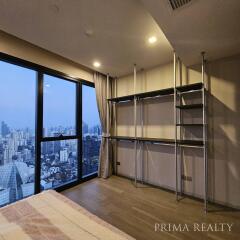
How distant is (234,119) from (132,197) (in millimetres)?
1960

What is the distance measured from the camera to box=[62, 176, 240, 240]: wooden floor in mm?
1782

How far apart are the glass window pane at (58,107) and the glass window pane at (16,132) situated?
0.22m

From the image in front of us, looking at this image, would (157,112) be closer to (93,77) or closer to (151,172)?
(151,172)

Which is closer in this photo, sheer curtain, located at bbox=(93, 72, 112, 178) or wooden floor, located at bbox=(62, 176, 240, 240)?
wooden floor, located at bbox=(62, 176, 240, 240)

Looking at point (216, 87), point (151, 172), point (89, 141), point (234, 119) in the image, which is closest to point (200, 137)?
point (234, 119)

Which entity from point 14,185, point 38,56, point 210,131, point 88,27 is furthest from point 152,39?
point 14,185

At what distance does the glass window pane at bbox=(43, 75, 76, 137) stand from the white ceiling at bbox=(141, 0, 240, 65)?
2.09 meters

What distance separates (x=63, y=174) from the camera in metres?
3.07

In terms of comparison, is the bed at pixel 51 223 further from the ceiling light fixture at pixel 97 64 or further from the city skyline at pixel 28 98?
the ceiling light fixture at pixel 97 64

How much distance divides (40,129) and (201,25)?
2642mm

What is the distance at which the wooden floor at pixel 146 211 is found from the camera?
1.78 meters

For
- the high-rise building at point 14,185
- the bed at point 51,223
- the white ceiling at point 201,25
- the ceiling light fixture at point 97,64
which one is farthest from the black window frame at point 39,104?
the white ceiling at point 201,25

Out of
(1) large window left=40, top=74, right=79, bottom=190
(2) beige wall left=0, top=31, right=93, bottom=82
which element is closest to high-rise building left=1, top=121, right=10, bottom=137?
(1) large window left=40, top=74, right=79, bottom=190

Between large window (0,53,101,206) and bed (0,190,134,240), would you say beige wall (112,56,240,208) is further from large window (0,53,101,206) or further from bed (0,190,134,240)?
bed (0,190,134,240)
